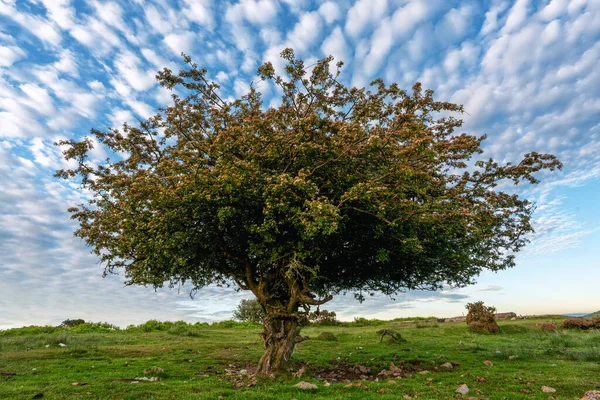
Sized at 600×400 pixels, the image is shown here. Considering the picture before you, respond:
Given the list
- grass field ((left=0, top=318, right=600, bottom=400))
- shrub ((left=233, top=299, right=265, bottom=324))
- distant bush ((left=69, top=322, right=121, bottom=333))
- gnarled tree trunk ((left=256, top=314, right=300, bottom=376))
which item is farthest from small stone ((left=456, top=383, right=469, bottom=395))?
shrub ((left=233, top=299, right=265, bottom=324))

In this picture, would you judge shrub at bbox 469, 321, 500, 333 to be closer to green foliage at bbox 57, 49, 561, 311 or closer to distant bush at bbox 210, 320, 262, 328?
green foliage at bbox 57, 49, 561, 311

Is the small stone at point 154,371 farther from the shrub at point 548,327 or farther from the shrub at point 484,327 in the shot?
the shrub at point 548,327

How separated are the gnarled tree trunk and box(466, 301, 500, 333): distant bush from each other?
85.5 ft

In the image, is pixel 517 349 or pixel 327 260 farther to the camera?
pixel 517 349

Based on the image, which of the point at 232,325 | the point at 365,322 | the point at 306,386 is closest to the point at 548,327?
the point at 365,322

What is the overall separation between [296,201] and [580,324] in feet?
124

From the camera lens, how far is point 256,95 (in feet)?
78.4

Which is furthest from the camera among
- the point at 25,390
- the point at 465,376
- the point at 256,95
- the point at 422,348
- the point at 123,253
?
the point at 422,348

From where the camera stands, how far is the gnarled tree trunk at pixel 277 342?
61.2ft

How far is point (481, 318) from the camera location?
1486 inches

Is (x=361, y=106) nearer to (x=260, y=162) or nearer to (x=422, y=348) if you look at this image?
(x=260, y=162)

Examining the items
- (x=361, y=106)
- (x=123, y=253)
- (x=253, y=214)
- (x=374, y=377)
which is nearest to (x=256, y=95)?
(x=361, y=106)

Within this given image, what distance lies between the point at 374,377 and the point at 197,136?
16.3 metres

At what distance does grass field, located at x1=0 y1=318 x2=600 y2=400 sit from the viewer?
14219mm
